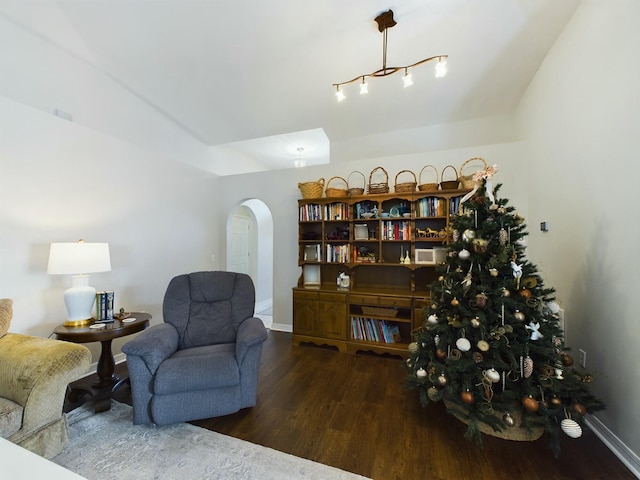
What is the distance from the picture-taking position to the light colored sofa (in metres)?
1.41

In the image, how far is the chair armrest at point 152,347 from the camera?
1787 mm

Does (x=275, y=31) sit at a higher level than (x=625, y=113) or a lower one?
higher

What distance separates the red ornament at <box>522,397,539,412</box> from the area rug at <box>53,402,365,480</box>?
3.66ft

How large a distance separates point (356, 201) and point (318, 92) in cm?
144

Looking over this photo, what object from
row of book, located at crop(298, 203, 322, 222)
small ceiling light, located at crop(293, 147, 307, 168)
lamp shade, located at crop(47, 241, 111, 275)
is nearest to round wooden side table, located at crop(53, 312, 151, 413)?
lamp shade, located at crop(47, 241, 111, 275)

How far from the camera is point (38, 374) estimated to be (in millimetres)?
1461

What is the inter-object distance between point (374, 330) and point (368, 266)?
2.77 feet

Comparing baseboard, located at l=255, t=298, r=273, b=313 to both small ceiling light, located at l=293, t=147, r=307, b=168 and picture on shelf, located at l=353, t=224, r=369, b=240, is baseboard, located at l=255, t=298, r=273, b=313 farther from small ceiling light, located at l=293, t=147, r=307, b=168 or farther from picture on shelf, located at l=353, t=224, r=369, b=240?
small ceiling light, located at l=293, t=147, r=307, b=168

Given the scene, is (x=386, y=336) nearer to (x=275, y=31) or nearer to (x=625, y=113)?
(x=625, y=113)

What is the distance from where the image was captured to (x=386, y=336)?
312 centimetres

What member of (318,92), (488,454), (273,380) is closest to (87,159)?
(318,92)

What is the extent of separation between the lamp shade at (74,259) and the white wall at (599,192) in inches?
150

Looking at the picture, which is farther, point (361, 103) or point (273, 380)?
point (361, 103)

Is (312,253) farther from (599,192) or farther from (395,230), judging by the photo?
(599,192)
